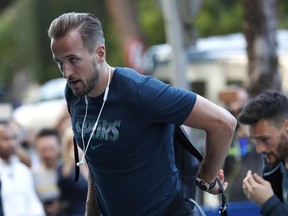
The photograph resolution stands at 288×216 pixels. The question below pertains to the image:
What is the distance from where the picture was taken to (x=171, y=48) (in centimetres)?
1045

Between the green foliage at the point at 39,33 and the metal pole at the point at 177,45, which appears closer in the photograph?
the metal pole at the point at 177,45

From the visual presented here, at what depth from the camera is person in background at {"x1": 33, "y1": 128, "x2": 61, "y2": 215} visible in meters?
9.70

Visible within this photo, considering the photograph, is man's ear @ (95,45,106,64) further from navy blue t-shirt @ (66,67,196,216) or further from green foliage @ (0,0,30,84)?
green foliage @ (0,0,30,84)

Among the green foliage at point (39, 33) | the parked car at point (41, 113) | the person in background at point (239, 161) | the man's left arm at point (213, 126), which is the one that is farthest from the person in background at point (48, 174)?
the green foliage at point (39, 33)

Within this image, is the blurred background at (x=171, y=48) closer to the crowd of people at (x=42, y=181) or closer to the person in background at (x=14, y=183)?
the crowd of people at (x=42, y=181)

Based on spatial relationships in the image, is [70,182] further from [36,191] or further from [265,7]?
[265,7]

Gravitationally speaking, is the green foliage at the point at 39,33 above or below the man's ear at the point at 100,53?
below

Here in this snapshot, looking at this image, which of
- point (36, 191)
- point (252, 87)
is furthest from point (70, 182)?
point (252, 87)

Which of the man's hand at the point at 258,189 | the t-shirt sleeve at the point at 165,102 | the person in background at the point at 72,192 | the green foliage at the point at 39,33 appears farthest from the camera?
the green foliage at the point at 39,33

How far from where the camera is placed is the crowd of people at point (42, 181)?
885cm

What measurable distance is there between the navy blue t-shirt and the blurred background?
4.05 meters

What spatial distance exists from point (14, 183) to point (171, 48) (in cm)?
250

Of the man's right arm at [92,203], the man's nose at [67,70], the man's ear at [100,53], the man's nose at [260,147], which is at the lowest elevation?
the man's right arm at [92,203]

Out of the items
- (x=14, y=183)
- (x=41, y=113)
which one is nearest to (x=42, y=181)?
(x=14, y=183)
